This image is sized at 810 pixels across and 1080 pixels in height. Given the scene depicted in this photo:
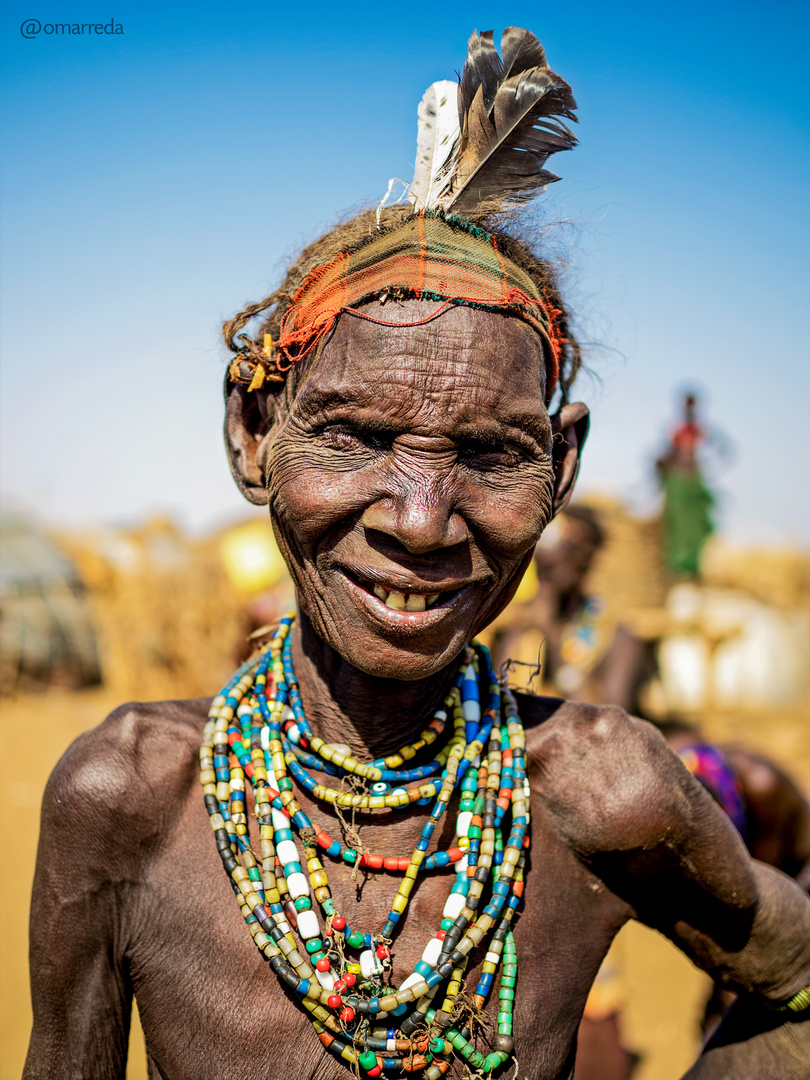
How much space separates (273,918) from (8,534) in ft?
42.9

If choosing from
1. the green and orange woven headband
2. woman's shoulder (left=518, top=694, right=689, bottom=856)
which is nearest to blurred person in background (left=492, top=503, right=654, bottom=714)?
woman's shoulder (left=518, top=694, right=689, bottom=856)

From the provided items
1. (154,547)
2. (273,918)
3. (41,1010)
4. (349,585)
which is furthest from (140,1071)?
(154,547)

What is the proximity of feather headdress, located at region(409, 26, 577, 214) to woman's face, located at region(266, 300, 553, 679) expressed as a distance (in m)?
0.34

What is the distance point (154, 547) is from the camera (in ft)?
42.6

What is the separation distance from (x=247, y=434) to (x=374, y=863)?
3.18 ft

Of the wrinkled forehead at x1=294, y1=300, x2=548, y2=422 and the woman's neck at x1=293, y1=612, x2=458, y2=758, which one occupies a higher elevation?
the wrinkled forehead at x1=294, y1=300, x2=548, y2=422

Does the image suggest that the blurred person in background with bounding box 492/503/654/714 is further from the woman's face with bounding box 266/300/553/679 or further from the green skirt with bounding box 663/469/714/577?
the woman's face with bounding box 266/300/553/679

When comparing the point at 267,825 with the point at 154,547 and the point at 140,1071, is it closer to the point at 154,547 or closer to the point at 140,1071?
the point at 140,1071

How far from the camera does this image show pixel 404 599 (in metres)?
1.62

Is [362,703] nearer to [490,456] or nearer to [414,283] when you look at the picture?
[490,456]

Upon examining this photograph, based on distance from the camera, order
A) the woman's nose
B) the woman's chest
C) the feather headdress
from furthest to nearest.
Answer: the feather headdress, the woman's chest, the woman's nose

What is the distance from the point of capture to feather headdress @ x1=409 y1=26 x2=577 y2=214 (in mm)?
1768

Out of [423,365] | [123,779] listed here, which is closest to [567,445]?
[423,365]

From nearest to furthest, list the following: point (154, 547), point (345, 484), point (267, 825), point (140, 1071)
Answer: point (345, 484) → point (267, 825) → point (140, 1071) → point (154, 547)
